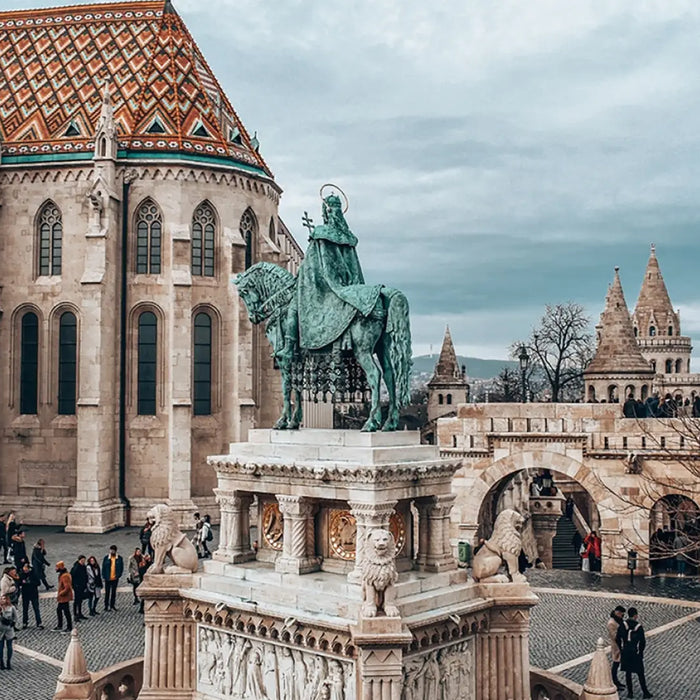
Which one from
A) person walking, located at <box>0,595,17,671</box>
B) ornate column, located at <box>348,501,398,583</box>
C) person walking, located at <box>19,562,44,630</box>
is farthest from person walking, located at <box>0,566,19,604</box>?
ornate column, located at <box>348,501,398,583</box>

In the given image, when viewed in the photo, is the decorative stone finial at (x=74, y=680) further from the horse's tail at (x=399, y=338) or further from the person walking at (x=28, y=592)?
the person walking at (x=28, y=592)

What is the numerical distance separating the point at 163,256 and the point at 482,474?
13326 mm

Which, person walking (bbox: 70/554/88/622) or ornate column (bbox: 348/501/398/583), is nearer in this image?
ornate column (bbox: 348/501/398/583)

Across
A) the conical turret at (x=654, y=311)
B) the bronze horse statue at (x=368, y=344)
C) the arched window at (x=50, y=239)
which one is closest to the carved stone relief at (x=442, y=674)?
the bronze horse statue at (x=368, y=344)

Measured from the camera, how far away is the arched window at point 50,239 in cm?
3034

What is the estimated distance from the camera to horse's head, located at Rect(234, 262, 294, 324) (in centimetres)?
1160

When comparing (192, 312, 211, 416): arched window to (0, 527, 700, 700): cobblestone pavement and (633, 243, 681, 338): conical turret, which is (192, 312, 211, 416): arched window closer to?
(0, 527, 700, 700): cobblestone pavement

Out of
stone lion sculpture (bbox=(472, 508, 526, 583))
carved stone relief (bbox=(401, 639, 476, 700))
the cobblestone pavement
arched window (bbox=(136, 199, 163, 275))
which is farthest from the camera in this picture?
arched window (bbox=(136, 199, 163, 275))

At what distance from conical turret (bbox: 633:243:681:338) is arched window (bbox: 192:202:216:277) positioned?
135 feet

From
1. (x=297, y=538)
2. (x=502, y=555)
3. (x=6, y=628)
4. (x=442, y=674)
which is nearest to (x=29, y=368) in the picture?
(x=6, y=628)

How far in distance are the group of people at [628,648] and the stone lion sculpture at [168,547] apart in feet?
21.6

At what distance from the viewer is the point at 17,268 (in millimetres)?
30312

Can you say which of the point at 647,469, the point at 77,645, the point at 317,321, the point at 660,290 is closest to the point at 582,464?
the point at 647,469

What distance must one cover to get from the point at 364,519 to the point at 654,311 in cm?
6183
